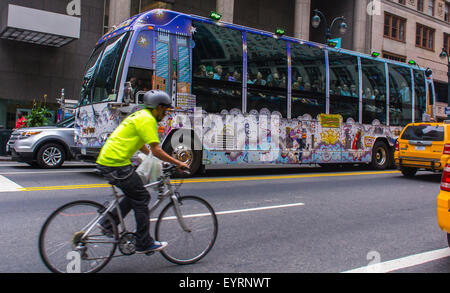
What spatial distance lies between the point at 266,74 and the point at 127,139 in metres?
8.80

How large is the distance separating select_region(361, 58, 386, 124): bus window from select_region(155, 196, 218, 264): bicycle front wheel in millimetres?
11901

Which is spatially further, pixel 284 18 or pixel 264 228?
pixel 284 18

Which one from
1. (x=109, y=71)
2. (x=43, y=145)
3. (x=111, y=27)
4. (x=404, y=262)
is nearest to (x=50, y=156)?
(x=43, y=145)

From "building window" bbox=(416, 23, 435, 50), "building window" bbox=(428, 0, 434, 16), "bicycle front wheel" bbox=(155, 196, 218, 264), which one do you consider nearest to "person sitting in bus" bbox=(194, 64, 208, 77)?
"bicycle front wheel" bbox=(155, 196, 218, 264)

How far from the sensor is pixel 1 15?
2188 cm

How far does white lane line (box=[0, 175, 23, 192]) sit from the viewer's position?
829cm

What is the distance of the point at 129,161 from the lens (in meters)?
4.00

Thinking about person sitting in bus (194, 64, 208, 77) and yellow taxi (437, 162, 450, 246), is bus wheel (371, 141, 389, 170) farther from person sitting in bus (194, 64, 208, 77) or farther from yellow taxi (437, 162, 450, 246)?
yellow taxi (437, 162, 450, 246)

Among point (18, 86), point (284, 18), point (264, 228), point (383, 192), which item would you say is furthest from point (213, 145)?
point (284, 18)

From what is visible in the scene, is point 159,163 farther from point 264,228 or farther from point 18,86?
point 18,86

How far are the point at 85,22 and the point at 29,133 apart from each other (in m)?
14.7
